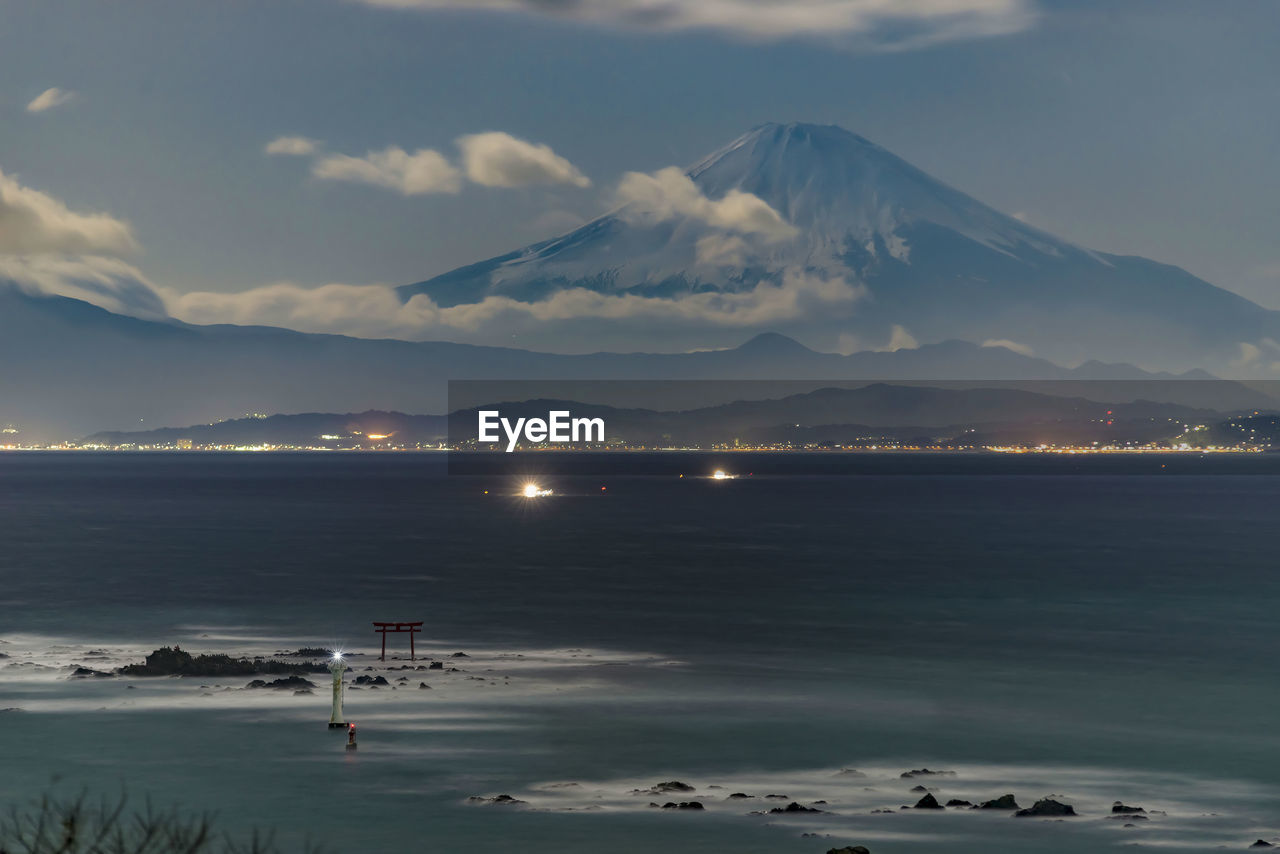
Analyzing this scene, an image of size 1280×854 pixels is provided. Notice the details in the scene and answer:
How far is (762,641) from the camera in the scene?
63.9m

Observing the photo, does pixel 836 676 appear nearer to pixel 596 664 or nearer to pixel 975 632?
pixel 596 664

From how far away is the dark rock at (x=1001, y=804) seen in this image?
108ft

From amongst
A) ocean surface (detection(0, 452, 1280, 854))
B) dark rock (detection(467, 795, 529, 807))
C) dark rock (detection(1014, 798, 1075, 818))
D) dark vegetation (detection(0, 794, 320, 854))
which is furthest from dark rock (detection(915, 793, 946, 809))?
dark vegetation (detection(0, 794, 320, 854))

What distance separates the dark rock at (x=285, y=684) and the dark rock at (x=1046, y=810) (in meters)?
22.9

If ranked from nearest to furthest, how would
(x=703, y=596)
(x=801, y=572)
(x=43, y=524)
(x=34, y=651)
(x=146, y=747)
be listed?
1. (x=146, y=747)
2. (x=34, y=651)
3. (x=703, y=596)
4. (x=801, y=572)
5. (x=43, y=524)

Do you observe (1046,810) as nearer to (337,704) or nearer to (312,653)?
(337,704)

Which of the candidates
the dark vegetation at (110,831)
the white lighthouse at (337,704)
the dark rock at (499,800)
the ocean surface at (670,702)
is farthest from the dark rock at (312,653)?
the dark rock at (499,800)

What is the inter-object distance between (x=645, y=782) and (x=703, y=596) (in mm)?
48909

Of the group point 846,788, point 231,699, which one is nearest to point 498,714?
point 231,699

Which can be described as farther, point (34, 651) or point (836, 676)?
point (34, 651)

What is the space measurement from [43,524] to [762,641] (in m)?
107

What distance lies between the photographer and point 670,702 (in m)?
46.5

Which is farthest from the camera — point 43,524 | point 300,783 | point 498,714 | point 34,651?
point 43,524

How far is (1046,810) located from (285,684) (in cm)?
2393
